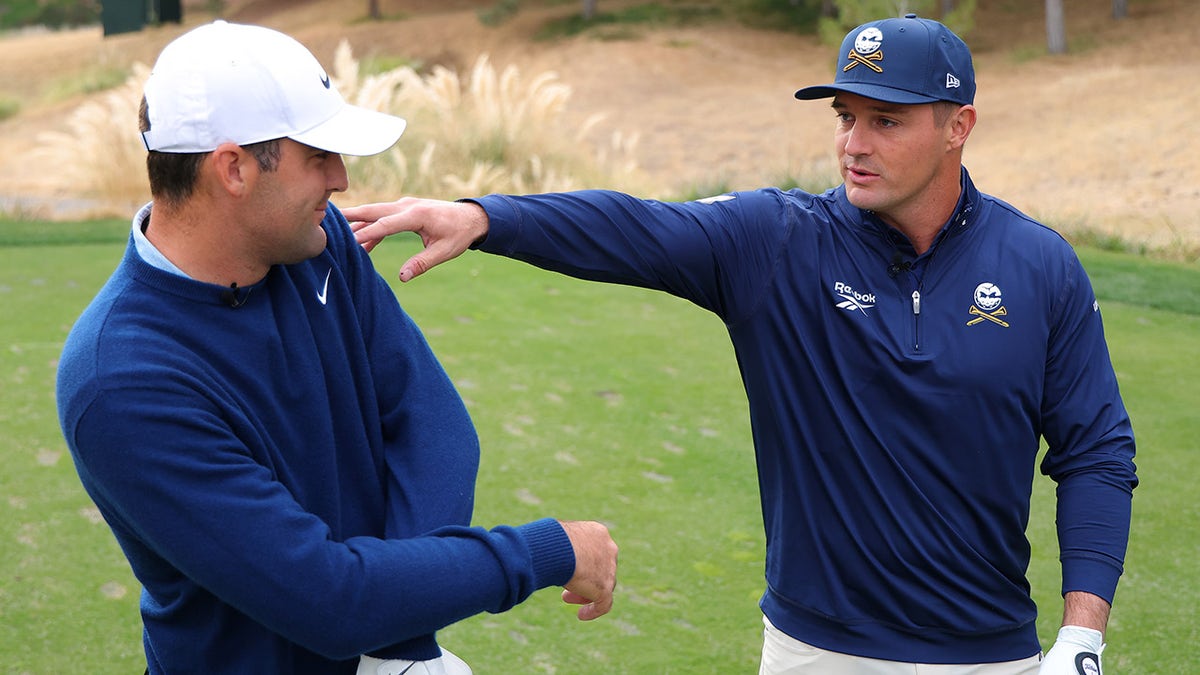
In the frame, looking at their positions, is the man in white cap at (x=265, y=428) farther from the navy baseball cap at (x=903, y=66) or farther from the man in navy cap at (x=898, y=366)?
the navy baseball cap at (x=903, y=66)

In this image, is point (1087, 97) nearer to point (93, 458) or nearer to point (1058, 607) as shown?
point (1058, 607)

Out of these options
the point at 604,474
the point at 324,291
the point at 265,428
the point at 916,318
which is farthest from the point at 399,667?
the point at 604,474

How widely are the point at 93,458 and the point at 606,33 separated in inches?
1106

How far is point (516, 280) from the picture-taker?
7.94 m

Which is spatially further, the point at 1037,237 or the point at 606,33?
the point at 606,33

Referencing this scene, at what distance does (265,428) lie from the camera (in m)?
1.82

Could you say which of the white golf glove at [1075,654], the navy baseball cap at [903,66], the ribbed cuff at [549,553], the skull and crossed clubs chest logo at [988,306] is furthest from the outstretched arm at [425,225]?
the white golf glove at [1075,654]

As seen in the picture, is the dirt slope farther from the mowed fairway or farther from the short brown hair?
the short brown hair

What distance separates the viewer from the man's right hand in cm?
193

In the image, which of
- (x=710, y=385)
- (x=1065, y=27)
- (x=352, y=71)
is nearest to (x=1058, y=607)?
(x=710, y=385)

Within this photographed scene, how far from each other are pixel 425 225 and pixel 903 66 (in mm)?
1034

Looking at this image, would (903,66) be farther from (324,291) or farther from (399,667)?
(399,667)

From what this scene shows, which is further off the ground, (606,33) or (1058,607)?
(1058,607)

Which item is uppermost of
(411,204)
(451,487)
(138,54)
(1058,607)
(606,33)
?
(411,204)
